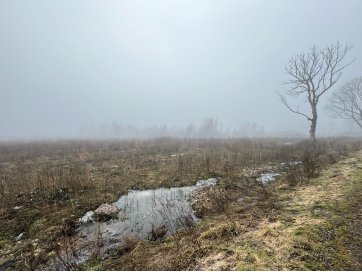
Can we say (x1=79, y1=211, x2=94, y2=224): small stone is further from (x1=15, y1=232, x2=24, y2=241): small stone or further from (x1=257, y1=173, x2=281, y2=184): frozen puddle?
(x1=257, y1=173, x2=281, y2=184): frozen puddle

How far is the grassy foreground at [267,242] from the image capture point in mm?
4680

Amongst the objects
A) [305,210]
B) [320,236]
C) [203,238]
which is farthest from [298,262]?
[305,210]

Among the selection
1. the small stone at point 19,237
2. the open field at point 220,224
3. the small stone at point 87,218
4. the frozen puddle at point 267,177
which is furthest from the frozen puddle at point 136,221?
the frozen puddle at point 267,177

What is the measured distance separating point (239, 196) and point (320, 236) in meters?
4.08

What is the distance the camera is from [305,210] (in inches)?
279

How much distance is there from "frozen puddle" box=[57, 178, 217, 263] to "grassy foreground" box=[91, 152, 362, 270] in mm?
574

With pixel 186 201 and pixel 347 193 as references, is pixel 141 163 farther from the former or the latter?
pixel 347 193

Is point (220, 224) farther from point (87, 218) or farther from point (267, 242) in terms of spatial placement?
point (87, 218)

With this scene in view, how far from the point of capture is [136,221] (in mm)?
7754

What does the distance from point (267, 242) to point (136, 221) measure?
393 cm

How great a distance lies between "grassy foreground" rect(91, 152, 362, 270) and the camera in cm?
468

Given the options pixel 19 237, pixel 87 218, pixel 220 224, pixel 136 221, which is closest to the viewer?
pixel 220 224

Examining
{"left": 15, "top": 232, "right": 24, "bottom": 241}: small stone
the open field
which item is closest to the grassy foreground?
the open field

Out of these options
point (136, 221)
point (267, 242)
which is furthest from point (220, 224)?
point (136, 221)
